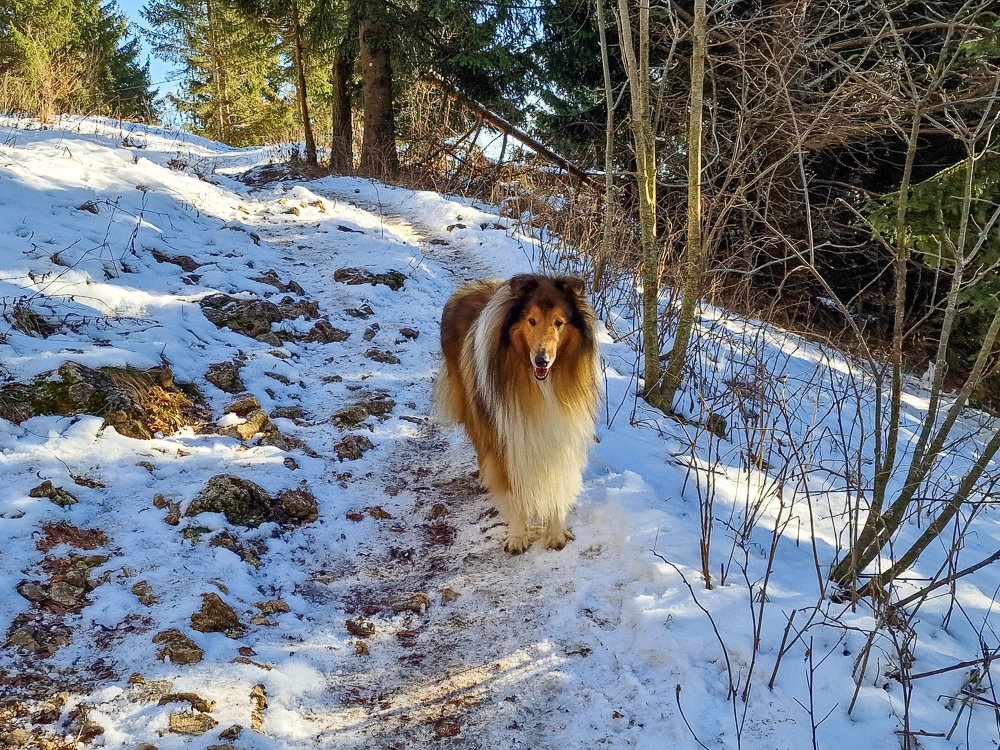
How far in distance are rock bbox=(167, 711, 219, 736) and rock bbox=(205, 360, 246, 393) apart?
2763 mm

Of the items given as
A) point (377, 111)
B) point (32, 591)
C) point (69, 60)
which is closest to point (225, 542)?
point (32, 591)

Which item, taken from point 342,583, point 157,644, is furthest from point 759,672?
point 157,644

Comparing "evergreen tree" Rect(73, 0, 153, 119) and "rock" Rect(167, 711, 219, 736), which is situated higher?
"evergreen tree" Rect(73, 0, 153, 119)

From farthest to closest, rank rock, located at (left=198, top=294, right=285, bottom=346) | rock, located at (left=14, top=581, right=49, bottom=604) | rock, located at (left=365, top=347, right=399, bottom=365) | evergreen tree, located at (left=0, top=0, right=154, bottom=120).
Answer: evergreen tree, located at (left=0, top=0, right=154, bottom=120) → rock, located at (left=365, top=347, right=399, bottom=365) → rock, located at (left=198, top=294, right=285, bottom=346) → rock, located at (left=14, top=581, right=49, bottom=604)

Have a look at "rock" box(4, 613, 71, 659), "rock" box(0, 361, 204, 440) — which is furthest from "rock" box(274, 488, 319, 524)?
"rock" box(4, 613, 71, 659)

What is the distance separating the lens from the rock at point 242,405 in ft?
14.4

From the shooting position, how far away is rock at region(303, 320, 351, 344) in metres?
5.95

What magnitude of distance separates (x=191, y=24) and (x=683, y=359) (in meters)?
25.2

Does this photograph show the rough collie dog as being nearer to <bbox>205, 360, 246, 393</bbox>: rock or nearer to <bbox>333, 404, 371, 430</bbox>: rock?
<bbox>333, 404, 371, 430</bbox>: rock

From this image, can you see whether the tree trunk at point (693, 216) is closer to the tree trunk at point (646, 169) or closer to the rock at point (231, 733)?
the tree trunk at point (646, 169)

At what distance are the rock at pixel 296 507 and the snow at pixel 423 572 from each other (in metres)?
0.09

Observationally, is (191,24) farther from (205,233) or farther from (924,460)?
(924,460)

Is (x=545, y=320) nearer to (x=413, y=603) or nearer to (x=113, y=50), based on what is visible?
(x=413, y=603)

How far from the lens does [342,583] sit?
10.8 feet
